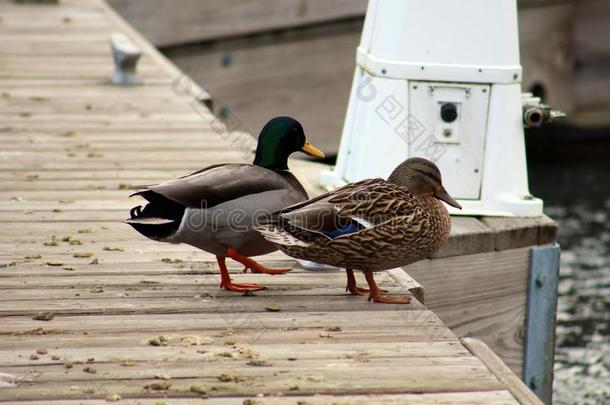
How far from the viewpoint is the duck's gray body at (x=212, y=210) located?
3.89m

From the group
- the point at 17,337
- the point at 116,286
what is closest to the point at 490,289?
the point at 116,286

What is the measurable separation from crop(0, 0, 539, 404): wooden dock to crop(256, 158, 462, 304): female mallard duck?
176 millimetres

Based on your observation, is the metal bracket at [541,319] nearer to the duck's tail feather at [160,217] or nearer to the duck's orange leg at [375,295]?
the duck's orange leg at [375,295]

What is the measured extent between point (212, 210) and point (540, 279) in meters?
1.76

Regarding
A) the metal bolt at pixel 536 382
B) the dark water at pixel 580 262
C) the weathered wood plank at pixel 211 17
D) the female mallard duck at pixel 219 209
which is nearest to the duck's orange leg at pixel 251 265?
the female mallard duck at pixel 219 209

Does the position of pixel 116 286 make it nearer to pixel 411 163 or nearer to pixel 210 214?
pixel 210 214

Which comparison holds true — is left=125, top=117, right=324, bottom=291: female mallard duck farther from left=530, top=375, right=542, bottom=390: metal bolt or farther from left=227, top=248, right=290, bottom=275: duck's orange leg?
left=530, top=375, right=542, bottom=390: metal bolt

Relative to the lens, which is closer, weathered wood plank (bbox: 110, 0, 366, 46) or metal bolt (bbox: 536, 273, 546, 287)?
metal bolt (bbox: 536, 273, 546, 287)

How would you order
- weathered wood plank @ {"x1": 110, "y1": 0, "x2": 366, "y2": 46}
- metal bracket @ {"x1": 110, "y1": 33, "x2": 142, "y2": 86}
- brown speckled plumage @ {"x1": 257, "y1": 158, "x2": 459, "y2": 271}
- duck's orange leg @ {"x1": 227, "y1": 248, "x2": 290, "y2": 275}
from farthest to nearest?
1. weathered wood plank @ {"x1": 110, "y1": 0, "x2": 366, "y2": 46}
2. metal bracket @ {"x1": 110, "y1": 33, "x2": 142, "y2": 86}
3. duck's orange leg @ {"x1": 227, "y1": 248, "x2": 290, "y2": 275}
4. brown speckled plumage @ {"x1": 257, "y1": 158, "x2": 459, "y2": 271}

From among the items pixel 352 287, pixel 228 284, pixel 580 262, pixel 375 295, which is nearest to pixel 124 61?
pixel 580 262

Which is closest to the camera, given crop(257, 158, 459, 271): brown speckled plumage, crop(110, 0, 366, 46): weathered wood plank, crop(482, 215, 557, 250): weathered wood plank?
crop(257, 158, 459, 271): brown speckled plumage

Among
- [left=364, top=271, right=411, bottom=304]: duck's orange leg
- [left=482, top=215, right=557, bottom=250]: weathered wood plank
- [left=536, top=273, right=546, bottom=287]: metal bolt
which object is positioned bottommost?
[left=536, top=273, right=546, bottom=287]: metal bolt

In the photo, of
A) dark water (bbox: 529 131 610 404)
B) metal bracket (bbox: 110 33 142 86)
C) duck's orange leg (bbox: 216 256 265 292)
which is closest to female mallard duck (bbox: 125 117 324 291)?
duck's orange leg (bbox: 216 256 265 292)

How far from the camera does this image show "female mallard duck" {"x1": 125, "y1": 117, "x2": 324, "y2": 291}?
3.89 metres
